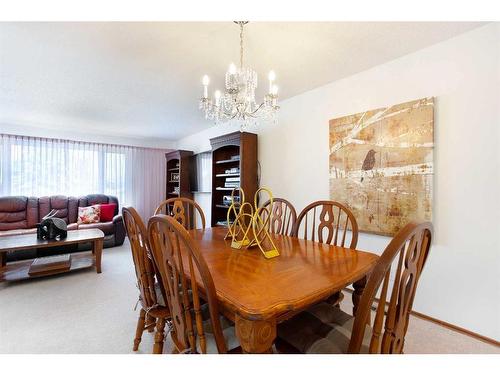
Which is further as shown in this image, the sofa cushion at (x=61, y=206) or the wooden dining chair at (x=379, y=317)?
the sofa cushion at (x=61, y=206)

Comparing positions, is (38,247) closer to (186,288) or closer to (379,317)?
(186,288)

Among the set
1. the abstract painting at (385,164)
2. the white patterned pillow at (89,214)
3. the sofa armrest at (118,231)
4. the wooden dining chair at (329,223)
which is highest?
the abstract painting at (385,164)

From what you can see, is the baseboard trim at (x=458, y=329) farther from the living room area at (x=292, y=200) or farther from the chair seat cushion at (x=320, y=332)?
the chair seat cushion at (x=320, y=332)

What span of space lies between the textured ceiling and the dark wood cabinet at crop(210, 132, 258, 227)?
681 millimetres

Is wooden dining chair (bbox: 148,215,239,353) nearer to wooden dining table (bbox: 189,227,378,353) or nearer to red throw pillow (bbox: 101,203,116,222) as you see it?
wooden dining table (bbox: 189,227,378,353)

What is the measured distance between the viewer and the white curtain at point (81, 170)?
14.2 feet

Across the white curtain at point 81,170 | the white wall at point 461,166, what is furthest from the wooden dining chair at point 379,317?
the white curtain at point 81,170

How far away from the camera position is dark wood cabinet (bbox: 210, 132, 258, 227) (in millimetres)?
3363

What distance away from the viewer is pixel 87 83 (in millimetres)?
2678

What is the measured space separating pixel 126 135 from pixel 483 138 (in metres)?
5.72

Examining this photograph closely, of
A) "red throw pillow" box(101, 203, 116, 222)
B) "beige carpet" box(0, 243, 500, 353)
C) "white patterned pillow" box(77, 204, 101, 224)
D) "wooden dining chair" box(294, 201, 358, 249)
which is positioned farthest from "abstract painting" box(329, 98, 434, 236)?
"white patterned pillow" box(77, 204, 101, 224)

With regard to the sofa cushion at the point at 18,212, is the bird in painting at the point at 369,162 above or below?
above

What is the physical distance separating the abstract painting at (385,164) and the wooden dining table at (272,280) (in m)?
0.98

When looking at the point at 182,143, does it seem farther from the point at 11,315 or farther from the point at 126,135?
the point at 11,315
